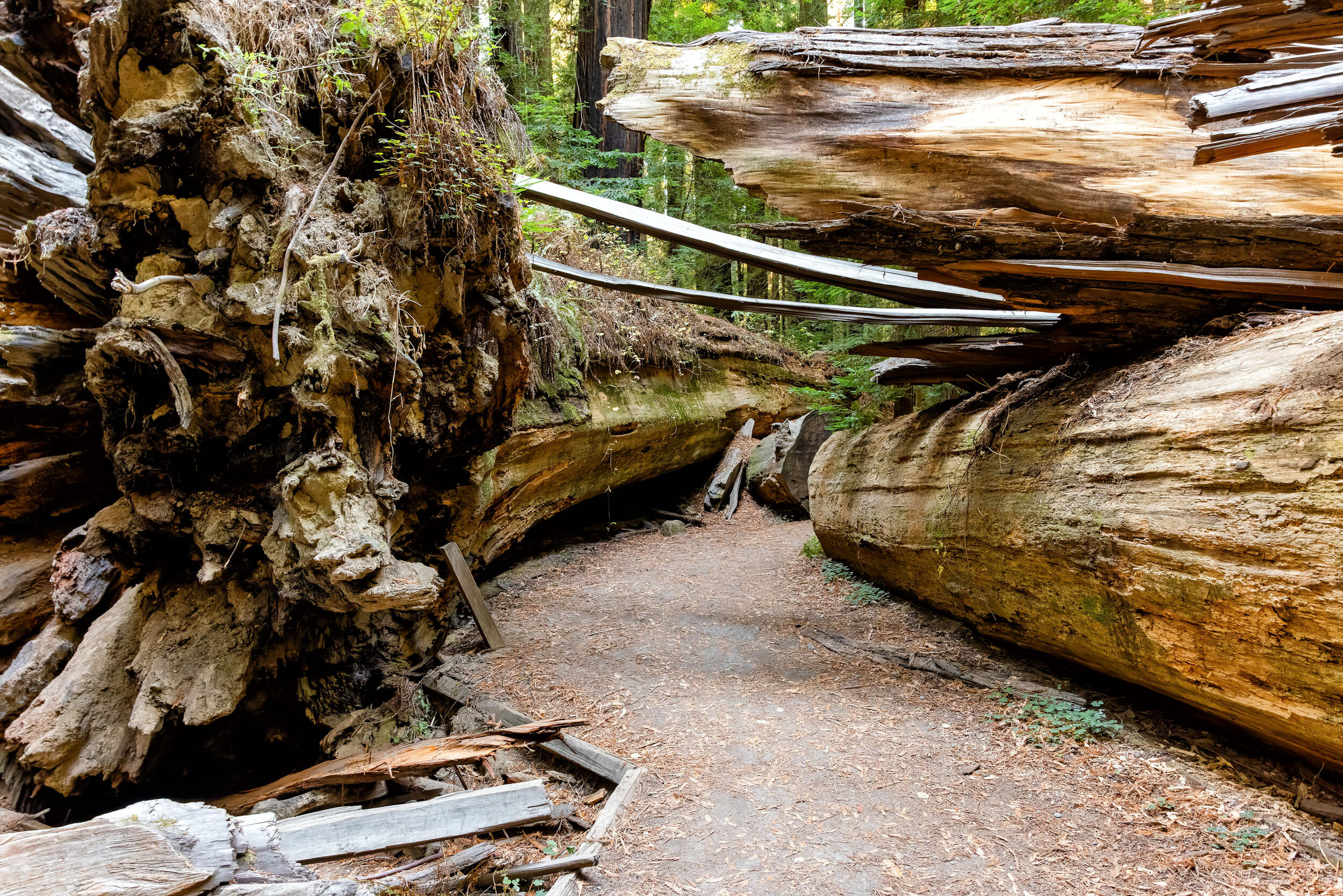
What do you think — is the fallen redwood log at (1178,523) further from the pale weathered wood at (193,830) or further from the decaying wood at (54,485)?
the decaying wood at (54,485)

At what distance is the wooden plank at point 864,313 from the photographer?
523 centimetres

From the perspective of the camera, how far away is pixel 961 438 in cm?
551

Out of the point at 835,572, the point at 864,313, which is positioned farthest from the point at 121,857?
the point at 835,572

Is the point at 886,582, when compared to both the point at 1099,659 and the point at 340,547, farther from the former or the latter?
the point at 340,547

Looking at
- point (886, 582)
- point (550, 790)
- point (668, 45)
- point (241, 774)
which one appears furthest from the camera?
point (886, 582)

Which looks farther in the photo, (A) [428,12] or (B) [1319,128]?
(A) [428,12]

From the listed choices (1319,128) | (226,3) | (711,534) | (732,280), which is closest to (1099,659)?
(1319,128)

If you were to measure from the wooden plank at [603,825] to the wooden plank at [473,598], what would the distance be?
2.68 metres

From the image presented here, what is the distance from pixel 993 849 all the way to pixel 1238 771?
1.62m

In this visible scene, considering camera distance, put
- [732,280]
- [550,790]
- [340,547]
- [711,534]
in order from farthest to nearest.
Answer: [732,280]
[711,534]
[550,790]
[340,547]

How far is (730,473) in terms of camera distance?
1152cm

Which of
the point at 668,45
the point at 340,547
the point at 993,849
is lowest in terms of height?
the point at 993,849

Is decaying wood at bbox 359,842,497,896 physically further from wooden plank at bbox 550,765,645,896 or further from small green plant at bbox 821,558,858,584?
small green plant at bbox 821,558,858,584

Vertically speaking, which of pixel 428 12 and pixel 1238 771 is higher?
pixel 428 12
